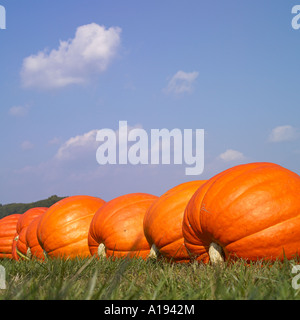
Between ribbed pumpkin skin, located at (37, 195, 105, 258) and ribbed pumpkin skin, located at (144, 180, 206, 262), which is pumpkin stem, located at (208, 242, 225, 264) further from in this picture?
ribbed pumpkin skin, located at (37, 195, 105, 258)

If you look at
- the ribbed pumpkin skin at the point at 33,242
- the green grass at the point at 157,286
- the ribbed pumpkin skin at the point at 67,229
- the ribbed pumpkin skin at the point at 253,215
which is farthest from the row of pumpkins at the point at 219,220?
the ribbed pumpkin skin at the point at 33,242

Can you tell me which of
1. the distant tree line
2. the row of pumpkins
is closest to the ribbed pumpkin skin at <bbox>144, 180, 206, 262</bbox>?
the row of pumpkins

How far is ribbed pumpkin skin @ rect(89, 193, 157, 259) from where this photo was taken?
5.01m

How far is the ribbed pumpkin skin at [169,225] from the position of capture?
4234 mm

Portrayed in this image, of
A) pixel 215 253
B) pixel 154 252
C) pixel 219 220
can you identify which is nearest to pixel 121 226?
pixel 154 252

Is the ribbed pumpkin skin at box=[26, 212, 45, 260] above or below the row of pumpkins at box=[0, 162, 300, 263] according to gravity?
below

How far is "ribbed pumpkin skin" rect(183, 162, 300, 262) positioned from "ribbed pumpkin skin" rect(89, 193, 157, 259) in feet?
4.60

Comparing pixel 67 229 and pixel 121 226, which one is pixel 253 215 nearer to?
pixel 121 226

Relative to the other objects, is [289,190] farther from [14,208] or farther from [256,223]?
[14,208]

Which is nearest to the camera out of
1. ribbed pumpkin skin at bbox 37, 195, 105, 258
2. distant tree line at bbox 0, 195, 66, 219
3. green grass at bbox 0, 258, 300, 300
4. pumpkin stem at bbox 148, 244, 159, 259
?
green grass at bbox 0, 258, 300, 300

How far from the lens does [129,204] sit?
5.44 m

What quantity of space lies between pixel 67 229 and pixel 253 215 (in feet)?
11.3
